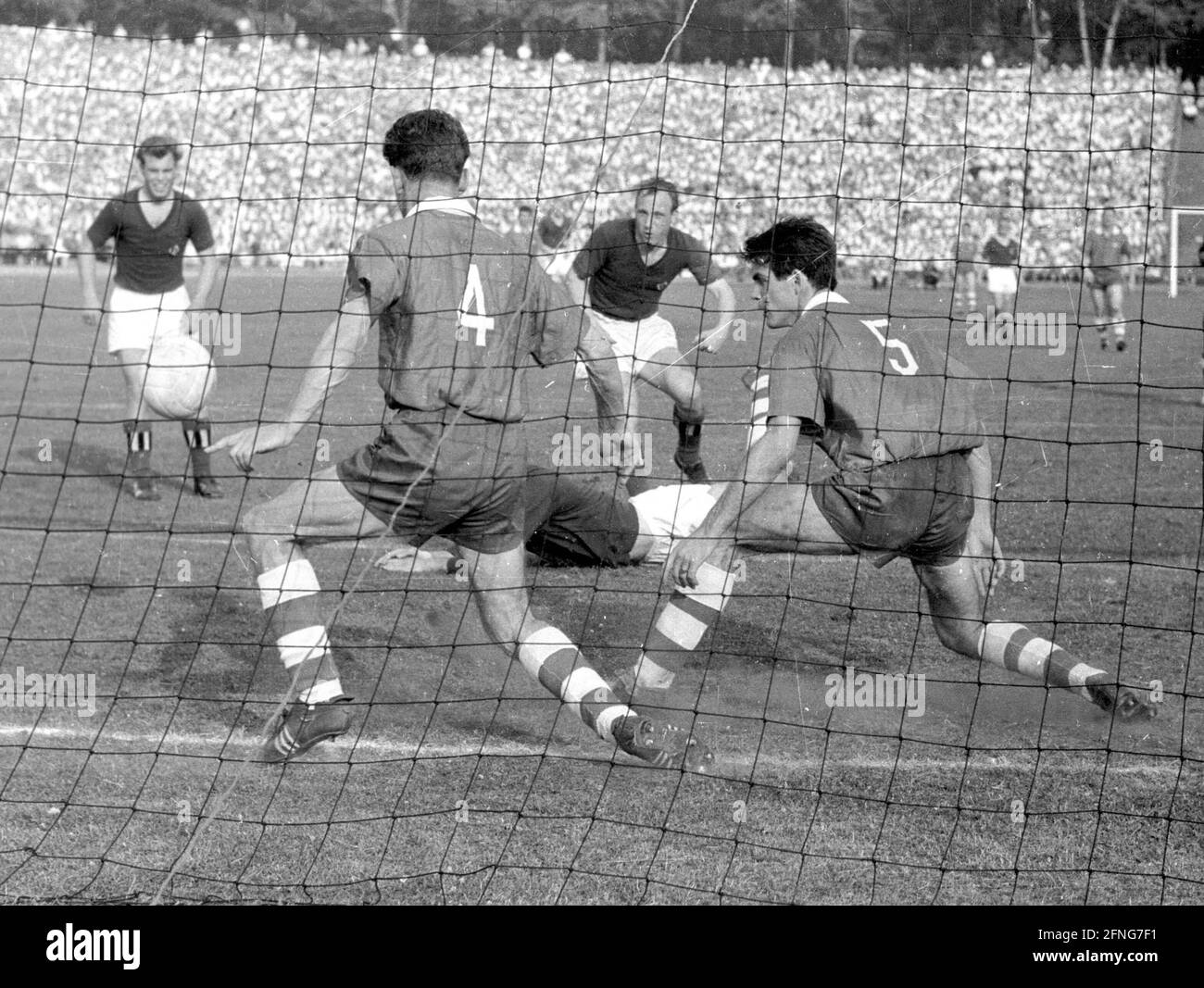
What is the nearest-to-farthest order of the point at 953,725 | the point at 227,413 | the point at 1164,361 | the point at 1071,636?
the point at 953,725
the point at 1071,636
the point at 227,413
the point at 1164,361

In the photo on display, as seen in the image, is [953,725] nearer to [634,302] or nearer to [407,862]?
[407,862]

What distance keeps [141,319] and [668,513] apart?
4526 millimetres

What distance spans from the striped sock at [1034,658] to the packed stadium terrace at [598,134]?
50.0 ft

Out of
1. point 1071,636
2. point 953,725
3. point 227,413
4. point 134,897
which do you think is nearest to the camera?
point 134,897

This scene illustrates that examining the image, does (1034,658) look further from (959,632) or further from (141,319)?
(141,319)

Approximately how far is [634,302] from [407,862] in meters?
5.47

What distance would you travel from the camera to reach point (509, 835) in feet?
13.7

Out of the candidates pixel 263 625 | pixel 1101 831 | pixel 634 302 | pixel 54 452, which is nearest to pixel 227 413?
pixel 54 452

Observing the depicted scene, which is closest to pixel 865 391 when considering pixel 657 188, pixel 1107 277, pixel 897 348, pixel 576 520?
pixel 897 348

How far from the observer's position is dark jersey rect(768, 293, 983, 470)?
4.80 m

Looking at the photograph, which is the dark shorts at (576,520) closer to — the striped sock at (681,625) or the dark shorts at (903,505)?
the striped sock at (681,625)

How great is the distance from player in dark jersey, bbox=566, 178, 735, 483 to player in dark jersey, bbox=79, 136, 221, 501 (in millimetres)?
2286

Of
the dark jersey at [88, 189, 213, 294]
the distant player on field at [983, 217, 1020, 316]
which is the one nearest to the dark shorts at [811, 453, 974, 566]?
the dark jersey at [88, 189, 213, 294]

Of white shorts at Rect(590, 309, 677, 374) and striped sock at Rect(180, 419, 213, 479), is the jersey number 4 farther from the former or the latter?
white shorts at Rect(590, 309, 677, 374)
